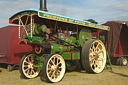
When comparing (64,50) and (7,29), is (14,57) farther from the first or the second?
(64,50)

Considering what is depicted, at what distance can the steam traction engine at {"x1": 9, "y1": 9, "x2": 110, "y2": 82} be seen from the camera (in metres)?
4.80

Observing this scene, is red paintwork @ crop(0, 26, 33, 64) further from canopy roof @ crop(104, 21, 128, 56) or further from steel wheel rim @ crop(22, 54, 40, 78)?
canopy roof @ crop(104, 21, 128, 56)

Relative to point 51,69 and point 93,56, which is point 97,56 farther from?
point 51,69

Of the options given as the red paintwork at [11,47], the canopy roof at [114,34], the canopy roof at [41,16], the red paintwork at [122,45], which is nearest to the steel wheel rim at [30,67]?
the canopy roof at [41,16]

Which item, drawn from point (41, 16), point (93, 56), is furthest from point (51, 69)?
point (93, 56)

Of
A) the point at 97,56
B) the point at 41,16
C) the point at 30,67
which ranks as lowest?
the point at 30,67

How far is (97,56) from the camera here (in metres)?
6.48

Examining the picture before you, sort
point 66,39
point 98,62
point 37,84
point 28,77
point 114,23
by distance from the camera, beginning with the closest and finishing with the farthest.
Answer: point 37,84, point 28,77, point 66,39, point 98,62, point 114,23

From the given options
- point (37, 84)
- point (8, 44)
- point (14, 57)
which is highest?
point (8, 44)

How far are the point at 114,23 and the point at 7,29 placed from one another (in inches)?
215

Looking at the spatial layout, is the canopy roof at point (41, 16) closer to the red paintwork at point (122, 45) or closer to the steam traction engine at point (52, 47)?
the steam traction engine at point (52, 47)

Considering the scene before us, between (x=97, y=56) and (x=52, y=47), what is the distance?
2.10 m

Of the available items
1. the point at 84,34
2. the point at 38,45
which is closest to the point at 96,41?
the point at 84,34

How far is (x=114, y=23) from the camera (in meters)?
8.40
